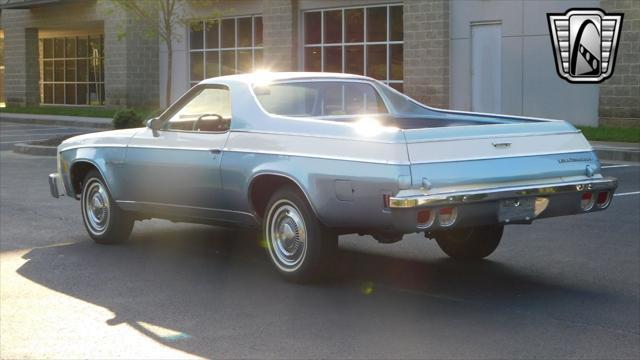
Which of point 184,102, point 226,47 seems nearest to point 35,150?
point 184,102

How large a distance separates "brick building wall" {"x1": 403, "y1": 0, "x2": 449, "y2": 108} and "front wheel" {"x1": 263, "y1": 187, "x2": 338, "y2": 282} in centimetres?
2149

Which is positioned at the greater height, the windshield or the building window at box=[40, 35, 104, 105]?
the building window at box=[40, 35, 104, 105]

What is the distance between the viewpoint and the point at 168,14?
29.9 metres

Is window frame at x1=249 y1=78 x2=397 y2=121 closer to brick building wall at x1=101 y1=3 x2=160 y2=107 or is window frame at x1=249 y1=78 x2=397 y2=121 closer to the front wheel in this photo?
the front wheel

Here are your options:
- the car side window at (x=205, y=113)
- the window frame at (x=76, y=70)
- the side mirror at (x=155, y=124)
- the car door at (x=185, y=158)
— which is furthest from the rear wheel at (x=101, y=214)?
the window frame at (x=76, y=70)

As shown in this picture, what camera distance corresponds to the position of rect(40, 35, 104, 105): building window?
45581 millimetres

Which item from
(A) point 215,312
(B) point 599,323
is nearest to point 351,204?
(A) point 215,312

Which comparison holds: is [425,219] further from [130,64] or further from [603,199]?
[130,64]

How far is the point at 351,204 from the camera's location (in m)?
7.19

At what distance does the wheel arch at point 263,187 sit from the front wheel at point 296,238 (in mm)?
94

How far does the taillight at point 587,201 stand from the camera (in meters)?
7.63

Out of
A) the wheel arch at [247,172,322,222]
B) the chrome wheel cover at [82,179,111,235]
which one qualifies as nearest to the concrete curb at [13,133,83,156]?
the chrome wheel cover at [82,179,111,235]

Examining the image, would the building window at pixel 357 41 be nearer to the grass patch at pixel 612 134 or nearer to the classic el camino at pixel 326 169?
the grass patch at pixel 612 134

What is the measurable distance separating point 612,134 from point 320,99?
51.2 feet
